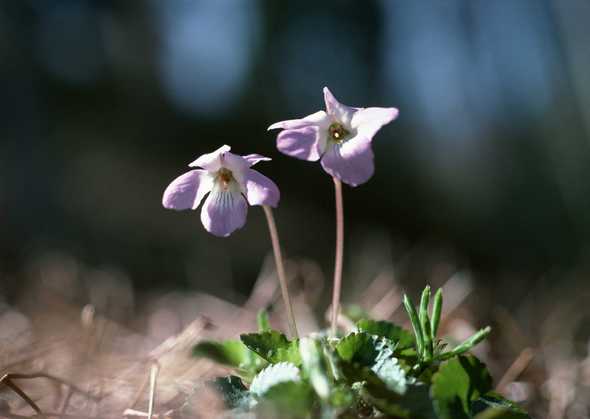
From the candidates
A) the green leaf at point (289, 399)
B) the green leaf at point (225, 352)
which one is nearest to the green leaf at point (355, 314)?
the green leaf at point (225, 352)

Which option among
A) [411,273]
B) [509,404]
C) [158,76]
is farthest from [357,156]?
[158,76]

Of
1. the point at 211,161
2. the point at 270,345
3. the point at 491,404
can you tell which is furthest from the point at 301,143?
the point at 491,404

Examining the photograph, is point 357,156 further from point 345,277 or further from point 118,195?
point 118,195

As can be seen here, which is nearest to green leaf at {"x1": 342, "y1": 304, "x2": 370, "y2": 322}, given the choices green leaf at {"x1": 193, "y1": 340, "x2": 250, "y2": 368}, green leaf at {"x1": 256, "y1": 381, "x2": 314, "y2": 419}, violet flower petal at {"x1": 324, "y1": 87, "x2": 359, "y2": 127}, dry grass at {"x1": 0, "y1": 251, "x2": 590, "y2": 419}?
dry grass at {"x1": 0, "y1": 251, "x2": 590, "y2": 419}

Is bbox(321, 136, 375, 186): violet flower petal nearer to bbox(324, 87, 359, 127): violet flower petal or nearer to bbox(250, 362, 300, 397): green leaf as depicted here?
bbox(324, 87, 359, 127): violet flower petal

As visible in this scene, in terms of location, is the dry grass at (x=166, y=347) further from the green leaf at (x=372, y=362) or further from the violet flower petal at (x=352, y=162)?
the violet flower petal at (x=352, y=162)
